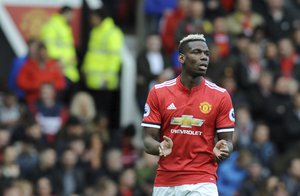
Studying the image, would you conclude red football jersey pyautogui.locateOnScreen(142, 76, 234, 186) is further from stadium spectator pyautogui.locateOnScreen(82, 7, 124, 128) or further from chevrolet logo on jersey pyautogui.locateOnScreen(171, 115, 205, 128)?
stadium spectator pyautogui.locateOnScreen(82, 7, 124, 128)

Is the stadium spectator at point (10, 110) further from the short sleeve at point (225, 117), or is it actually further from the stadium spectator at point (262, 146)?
the short sleeve at point (225, 117)

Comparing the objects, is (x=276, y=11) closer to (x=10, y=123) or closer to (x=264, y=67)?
(x=264, y=67)

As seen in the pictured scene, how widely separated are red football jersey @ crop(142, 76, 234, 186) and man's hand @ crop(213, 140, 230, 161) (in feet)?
0.90

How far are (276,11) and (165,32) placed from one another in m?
2.56

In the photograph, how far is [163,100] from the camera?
10.6 m

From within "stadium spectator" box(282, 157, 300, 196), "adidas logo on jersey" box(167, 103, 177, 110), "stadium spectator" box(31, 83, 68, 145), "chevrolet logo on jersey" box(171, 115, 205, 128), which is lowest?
"stadium spectator" box(282, 157, 300, 196)

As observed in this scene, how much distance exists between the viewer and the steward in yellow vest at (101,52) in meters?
18.0

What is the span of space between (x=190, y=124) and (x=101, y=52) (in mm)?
7849

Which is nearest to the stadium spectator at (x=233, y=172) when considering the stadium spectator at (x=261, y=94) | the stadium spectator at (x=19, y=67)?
the stadium spectator at (x=261, y=94)

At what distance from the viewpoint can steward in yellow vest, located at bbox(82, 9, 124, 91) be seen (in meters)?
18.0

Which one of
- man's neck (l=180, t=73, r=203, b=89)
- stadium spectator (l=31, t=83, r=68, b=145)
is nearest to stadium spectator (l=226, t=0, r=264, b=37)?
stadium spectator (l=31, t=83, r=68, b=145)

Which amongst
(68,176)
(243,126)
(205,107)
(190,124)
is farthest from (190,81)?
(243,126)

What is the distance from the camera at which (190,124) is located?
1046cm

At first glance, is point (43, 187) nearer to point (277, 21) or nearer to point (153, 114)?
point (153, 114)
